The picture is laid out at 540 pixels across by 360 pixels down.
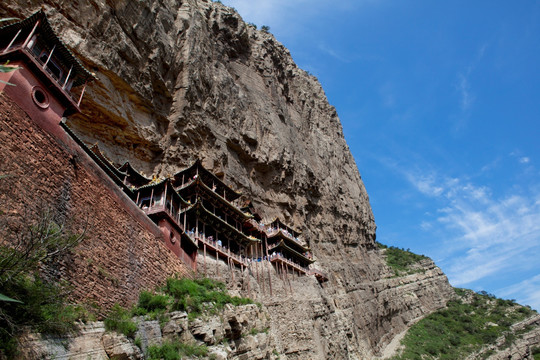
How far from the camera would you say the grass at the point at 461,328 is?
42.8m

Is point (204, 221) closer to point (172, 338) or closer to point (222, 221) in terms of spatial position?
point (222, 221)

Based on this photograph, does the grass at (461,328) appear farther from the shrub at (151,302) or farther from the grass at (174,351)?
the shrub at (151,302)

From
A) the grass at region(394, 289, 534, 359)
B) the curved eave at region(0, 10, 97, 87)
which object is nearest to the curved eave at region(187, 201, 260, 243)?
the curved eave at region(0, 10, 97, 87)

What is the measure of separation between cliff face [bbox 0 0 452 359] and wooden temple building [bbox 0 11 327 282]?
2882mm

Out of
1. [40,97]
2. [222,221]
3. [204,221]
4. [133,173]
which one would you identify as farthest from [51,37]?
[222,221]

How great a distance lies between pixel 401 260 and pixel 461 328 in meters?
20.3

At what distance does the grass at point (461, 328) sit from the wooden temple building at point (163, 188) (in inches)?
780

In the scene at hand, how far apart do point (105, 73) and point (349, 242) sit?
36.5 metres

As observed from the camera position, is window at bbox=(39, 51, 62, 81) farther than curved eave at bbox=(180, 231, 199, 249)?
No

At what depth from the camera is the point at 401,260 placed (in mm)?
71750

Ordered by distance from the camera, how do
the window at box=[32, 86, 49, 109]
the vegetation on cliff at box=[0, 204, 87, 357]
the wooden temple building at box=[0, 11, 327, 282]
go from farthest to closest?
the wooden temple building at box=[0, 11, 327, 282], the window at box=[32, 86, 49, 109], the vegetation on cliff at box=[0, 204, 87, 357]

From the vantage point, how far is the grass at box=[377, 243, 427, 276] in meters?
64.7

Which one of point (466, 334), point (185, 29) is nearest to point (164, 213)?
point (185, 29)

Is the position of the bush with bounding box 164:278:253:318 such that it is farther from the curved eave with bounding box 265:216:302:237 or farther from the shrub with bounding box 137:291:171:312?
the curved eave with bounding box 265:216:302:237
